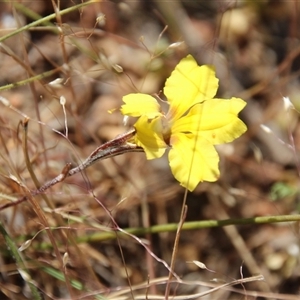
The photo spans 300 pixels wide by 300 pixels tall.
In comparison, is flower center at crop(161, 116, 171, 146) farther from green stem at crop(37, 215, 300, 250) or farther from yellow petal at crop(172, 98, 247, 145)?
green stem at crop(37, 215, 300, 250)

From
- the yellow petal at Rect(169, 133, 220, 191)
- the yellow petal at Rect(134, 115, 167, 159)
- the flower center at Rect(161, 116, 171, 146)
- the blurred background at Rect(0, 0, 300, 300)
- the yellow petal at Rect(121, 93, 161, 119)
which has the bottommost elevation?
the blurred background at Rect(0, 0, 300, 300)

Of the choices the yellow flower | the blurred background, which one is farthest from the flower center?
the blurred background

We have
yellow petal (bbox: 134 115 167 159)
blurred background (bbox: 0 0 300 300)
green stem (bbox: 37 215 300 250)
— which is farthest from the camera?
blurred background (bbox: 0 0 300 300)

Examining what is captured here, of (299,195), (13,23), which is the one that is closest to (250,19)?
(299,195)

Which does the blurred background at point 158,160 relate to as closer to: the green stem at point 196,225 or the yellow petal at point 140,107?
the green stem at point 196,225

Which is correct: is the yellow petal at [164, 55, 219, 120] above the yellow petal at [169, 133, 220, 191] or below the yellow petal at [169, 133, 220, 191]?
above
